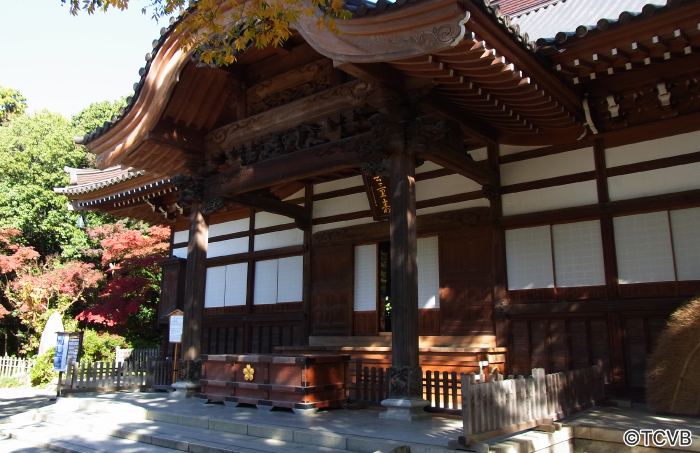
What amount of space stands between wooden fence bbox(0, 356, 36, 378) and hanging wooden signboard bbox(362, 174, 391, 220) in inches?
593

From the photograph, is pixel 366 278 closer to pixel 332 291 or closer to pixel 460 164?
pixel 332 291

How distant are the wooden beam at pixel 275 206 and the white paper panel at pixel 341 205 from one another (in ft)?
0.98

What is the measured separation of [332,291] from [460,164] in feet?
14.3

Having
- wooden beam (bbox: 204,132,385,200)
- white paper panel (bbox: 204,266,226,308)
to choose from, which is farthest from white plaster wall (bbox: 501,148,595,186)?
white paper panel (bbox: 204,266,226,308)

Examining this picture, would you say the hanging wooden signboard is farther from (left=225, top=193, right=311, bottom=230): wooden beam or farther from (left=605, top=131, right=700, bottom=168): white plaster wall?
(left=605, top=131, right=700, bottom=168): white plaster wall

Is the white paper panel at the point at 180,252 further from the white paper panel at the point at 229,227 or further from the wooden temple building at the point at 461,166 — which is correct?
the wooden temple building at the point at 461,166

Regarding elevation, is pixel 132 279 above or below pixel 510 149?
below

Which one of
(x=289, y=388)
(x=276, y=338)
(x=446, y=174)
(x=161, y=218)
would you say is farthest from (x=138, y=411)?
(x=161, y=218)

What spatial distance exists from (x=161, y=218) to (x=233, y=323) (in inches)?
160

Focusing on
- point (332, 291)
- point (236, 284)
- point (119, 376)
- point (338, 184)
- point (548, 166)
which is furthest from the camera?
point (236, 284)

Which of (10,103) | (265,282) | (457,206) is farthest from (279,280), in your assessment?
(10,103)

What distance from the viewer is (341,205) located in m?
11.7

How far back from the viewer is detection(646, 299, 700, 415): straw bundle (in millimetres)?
6312

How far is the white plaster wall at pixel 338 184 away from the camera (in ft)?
38.0
